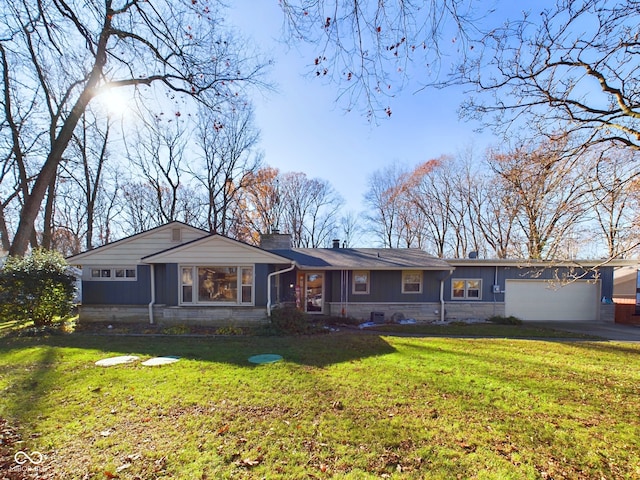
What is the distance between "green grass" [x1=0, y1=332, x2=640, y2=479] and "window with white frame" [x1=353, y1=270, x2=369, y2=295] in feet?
22.8

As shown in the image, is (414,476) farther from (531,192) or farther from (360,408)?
(531,192)

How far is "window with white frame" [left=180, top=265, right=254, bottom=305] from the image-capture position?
11.4 m

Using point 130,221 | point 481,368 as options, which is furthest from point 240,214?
point 481,368

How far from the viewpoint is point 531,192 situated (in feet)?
24.7

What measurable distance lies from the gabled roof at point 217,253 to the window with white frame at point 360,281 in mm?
4370

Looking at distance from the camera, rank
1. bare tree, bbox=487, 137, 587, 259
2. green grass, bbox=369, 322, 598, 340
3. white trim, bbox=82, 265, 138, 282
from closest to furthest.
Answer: bare tree, bbox=487, 137, 587, 259 → green grass, bbox=369, 322, 598, 340 → white trim, bbox=82, 265, 138, 282

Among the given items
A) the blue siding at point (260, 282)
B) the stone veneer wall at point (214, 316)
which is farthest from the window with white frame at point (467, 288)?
the stone veneer wall at point (214, 316)

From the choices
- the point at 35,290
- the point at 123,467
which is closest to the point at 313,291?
the point at 35,290

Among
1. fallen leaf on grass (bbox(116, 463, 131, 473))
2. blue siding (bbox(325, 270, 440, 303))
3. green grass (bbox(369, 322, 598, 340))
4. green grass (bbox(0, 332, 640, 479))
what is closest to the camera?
fallen leaf on grass (bbox(116, 463, 131, 473))

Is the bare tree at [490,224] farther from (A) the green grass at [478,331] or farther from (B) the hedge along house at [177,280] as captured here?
(B) the hedge along house at [177,280]

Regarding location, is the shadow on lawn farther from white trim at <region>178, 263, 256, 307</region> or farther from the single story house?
the single story house

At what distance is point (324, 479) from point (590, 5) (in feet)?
23.6

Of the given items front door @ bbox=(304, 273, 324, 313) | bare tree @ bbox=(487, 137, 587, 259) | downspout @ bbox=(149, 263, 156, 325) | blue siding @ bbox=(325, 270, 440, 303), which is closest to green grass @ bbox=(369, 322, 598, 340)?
blue siding @ bbox=(325, 270, 440, 303)

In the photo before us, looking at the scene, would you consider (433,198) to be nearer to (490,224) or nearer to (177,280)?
(490,224)
